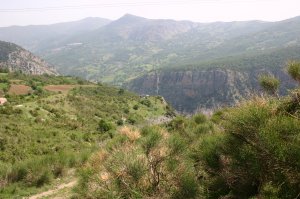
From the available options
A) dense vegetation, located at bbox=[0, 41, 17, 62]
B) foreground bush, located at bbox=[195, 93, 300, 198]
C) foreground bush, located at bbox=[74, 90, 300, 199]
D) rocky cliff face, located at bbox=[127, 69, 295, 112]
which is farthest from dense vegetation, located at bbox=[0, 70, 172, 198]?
dense vegetation, located at bbox=[0, 41, 17, 62]

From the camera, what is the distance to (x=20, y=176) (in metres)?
19.4

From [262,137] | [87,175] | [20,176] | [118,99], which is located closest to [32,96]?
[118,99]

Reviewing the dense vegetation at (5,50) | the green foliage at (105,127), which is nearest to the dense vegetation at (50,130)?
the green foliage at (105,127)

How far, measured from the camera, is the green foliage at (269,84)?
812 centimetres

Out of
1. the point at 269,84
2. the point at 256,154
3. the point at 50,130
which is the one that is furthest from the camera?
the point at 50,130

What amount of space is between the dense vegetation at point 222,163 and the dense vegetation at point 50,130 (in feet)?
36.8

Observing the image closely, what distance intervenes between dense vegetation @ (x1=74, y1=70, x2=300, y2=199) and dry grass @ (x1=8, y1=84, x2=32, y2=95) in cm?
5605

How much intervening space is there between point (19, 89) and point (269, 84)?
6084 centimetres

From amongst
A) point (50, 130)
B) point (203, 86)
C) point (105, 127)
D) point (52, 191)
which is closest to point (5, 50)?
point (203, 86)

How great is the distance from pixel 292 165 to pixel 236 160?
135 cm

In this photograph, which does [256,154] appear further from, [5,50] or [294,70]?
[5,50]

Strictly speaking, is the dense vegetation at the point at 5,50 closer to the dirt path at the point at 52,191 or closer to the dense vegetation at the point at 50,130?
the dense vegetation at the point at 50,130

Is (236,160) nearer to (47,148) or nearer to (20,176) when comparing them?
(20,176)

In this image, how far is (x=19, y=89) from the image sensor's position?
210ft
